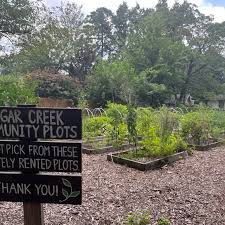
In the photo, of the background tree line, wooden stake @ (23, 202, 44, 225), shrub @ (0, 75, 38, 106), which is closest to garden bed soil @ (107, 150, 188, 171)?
wooden stake @ (23, 202, 44, 225)

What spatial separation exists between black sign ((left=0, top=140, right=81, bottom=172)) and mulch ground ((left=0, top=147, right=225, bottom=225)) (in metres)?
1.41

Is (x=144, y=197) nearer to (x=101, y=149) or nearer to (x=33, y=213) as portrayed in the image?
(x=33, y=213)

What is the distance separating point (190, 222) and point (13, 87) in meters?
10.2

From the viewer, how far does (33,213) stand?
268 cm

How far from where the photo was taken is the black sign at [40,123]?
2520 mm

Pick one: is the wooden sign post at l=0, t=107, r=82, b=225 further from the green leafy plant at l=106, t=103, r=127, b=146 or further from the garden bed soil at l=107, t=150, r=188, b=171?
the green leafy plant at l=106, t=103, r=127, b=146

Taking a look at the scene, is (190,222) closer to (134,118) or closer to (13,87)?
(134,118)

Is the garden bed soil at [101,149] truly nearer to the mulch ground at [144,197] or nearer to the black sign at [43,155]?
the mulch ground at [144,197]

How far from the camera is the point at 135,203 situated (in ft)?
14.8

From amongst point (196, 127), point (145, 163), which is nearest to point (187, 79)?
point (196, 127)

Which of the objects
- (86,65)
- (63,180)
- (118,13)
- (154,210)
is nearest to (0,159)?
(63,180)

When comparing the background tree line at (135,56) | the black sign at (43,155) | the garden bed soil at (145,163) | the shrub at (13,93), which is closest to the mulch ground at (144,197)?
the garden bed soil at (145,163)

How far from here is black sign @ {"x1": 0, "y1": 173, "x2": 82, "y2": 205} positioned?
8.31 feet

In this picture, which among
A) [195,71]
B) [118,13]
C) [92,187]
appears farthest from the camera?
[118,13]
